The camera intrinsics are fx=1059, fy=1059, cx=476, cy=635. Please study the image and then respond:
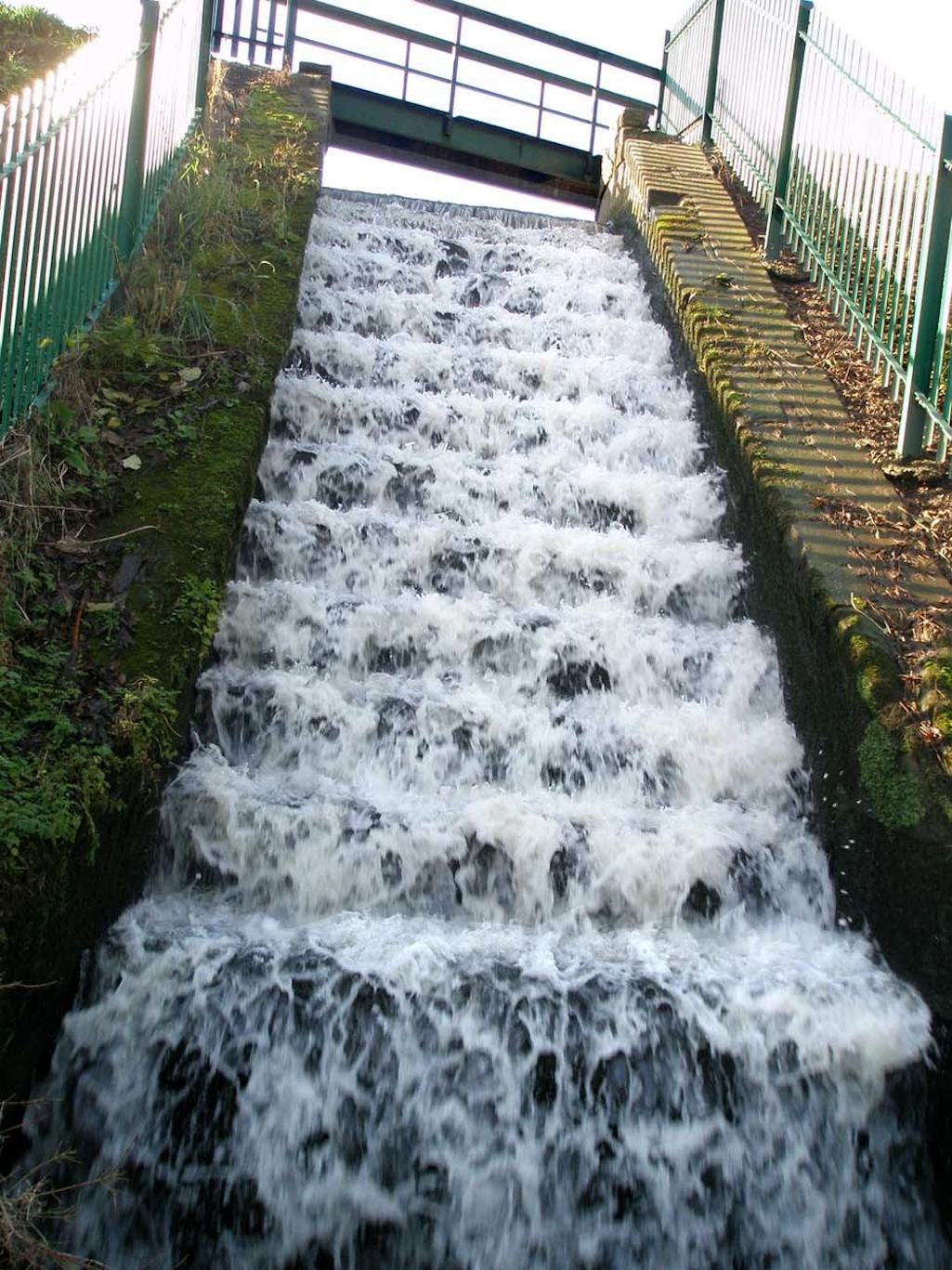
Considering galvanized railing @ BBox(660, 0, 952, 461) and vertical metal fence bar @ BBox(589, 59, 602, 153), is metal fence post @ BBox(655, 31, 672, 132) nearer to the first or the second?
vertical metal fence bar @ BBox(589, 59, 602, 153)

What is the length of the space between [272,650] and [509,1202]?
2469 millimetres

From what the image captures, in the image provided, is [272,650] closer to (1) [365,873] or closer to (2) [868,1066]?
(1) [365,873]

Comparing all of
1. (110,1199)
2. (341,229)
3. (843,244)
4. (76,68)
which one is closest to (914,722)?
(110,1199)

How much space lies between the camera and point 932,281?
540 centimetres

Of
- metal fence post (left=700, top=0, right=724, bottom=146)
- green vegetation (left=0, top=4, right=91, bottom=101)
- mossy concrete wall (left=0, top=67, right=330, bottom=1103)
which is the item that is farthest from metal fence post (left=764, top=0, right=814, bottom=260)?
green vegetation (left=0, top=4, right=91, bottom=101)

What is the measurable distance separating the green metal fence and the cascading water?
1.26m

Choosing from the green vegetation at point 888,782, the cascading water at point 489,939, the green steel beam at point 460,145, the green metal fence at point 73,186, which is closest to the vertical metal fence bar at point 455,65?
the green steel beam at point 460,145

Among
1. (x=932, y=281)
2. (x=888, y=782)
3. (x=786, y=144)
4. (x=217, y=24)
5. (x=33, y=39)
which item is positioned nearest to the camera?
(x=888, y=782)

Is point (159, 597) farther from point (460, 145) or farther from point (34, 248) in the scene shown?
point (460, 145)

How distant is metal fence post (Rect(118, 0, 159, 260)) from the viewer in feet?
19.8

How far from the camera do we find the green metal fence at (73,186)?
410 cm

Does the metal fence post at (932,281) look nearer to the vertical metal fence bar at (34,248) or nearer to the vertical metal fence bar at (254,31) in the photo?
the vertical metal fence bar at (34,248)

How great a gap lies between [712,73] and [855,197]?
5243 mm

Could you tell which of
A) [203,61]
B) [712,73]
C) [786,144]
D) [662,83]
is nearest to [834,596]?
[786,144]
